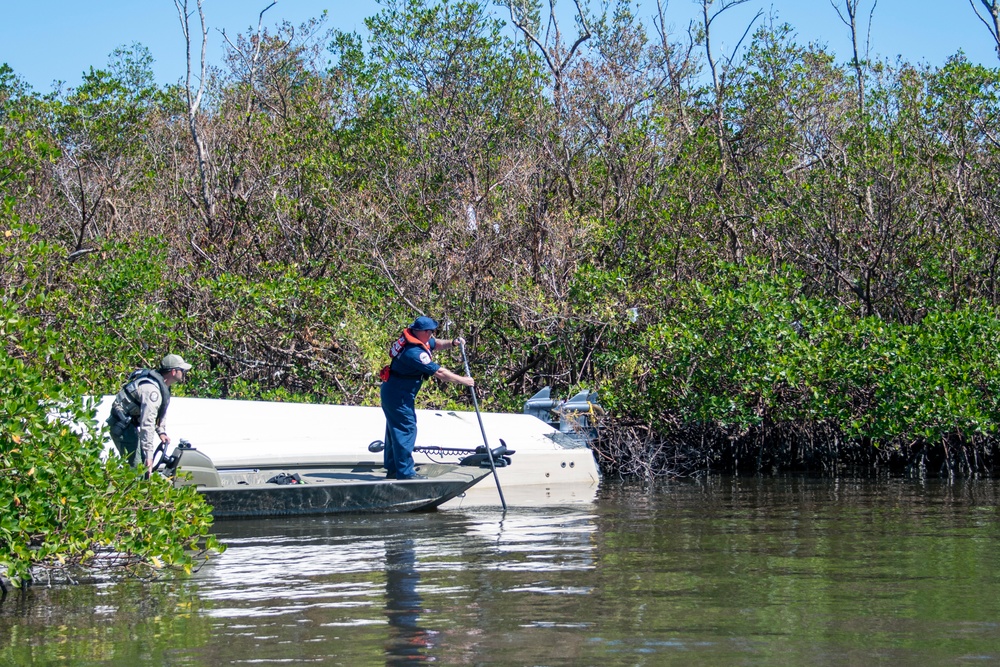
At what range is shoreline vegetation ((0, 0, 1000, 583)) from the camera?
53.0 feet

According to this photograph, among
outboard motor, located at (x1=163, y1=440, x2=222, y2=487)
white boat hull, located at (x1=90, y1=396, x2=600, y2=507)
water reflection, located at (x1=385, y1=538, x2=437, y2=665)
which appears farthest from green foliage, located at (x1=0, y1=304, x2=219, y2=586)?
white boat hull, located at (x1=90, y1=396, x2=600, y2=507)

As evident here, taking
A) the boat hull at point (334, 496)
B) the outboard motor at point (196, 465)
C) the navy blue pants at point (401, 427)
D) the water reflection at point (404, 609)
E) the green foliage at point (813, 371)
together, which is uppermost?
the green foliage at point (813, 371)

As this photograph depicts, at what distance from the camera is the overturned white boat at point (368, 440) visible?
505 inches

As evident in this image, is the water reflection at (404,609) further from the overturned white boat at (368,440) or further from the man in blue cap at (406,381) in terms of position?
the overturned white boat at (368,440)

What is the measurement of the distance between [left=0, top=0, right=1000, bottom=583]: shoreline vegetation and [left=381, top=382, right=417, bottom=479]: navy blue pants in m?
4.14

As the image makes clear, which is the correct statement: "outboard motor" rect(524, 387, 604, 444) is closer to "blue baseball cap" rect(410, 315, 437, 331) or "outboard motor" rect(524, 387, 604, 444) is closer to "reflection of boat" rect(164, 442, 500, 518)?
"reflection of boat" rect(164, 442, 500, 518)

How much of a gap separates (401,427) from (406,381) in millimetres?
429

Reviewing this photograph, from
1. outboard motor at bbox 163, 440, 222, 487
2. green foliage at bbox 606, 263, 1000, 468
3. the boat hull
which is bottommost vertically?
the boat hull

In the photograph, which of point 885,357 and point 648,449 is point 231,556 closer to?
point 648,449

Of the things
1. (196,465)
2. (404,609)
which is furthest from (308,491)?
(404,609)

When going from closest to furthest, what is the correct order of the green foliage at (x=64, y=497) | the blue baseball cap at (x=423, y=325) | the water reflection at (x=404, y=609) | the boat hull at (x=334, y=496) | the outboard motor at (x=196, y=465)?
the water reflection at (x=404, y=609) < the green foliage at (x=64, y=497) < the outboard motor at (x=196, y=465) < the boat hull at (x=334, y=496) < the blue baseball cap at (x=423, y=325)

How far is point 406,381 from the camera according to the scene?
11.6m

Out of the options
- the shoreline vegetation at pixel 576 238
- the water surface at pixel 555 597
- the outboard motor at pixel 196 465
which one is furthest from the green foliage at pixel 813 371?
the outboard motor at pixel 196 465

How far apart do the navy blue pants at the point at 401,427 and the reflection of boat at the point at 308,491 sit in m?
0.19
